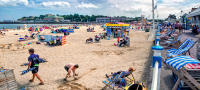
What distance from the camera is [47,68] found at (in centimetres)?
725

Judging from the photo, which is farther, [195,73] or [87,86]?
[87,86]

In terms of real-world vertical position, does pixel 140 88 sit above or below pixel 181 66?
below

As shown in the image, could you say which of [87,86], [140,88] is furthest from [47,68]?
[140,88]

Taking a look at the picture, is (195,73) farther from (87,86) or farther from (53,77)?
(53,77)

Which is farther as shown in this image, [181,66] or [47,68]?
[47,68]

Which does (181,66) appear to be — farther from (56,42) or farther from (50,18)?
(50,18)

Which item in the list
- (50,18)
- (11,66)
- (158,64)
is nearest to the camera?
(158,64)

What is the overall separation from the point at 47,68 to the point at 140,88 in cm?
551

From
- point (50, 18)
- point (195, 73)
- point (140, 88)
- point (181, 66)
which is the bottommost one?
point (140, 88)

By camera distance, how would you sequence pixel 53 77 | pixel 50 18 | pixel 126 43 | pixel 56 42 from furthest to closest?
pixel 50 18 < pixel 56 42 < pixel 126 43 < pixel 53 77

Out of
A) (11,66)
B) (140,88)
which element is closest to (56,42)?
(11,66)

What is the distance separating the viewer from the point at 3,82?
3.71 meters

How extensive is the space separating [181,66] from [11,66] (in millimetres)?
8573

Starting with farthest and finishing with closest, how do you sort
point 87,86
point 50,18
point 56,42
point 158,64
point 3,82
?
1. point 50,18
2. point 56,42
3. point 87,86
4. point 3,82
5. point 158,64
